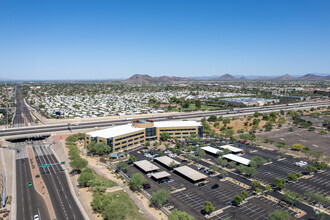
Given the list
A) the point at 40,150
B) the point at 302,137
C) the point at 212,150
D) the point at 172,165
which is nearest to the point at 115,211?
the point at 172,165

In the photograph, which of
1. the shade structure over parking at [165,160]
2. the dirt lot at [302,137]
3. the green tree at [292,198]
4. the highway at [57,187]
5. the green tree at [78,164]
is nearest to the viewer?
the highway at [57,187]

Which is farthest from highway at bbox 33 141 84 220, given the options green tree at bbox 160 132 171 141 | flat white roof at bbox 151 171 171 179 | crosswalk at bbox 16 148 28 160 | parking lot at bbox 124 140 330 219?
green tree at bbox 160 132 171 141

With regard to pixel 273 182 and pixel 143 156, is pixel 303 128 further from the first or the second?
pixel 143 156

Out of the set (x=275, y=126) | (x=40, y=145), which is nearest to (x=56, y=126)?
(x=40, y=145)

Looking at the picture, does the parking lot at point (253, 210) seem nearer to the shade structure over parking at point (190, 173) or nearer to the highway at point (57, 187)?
the shade structure over parking at point (190, 173)

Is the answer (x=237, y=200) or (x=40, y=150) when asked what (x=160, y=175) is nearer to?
(x=237, y=200)

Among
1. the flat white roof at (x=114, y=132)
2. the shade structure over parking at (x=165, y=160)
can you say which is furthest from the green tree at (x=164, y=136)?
the shade structure over parking at (x=165, y=160)
